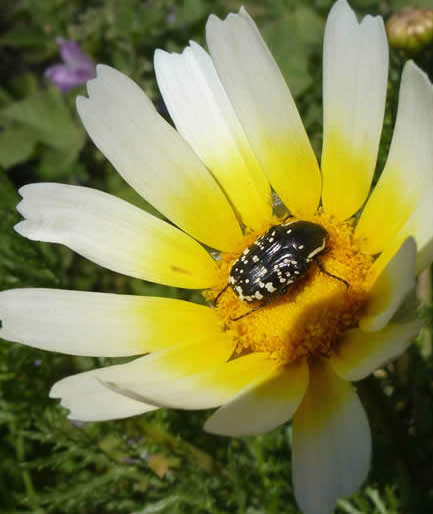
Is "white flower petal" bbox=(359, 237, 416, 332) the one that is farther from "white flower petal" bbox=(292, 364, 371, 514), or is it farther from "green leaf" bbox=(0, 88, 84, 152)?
"green leaf" bbox=(0, 88, 84, 152)

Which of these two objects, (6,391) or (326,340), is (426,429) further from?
(6,391)

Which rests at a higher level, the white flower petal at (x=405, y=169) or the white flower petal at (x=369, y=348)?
the white flower petal at (x=405, y=169)

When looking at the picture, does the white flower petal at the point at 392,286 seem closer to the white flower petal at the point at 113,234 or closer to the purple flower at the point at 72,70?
the white flower petal at the point at 113,234

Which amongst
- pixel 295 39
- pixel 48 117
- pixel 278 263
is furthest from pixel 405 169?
pixel 48 117

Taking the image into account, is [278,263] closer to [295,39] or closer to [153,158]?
[153,158]

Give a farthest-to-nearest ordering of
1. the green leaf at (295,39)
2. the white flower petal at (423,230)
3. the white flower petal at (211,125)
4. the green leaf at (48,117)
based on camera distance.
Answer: the green leaf at (48,117) → the green leaf at (295,39) → the white flower petal at (211,125) → the white flower petal at (423,230)

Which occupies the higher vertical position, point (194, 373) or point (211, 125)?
point (211, 125)

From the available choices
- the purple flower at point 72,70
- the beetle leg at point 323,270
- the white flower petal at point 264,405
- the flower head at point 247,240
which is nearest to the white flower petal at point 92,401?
the flower head at point 247,240
